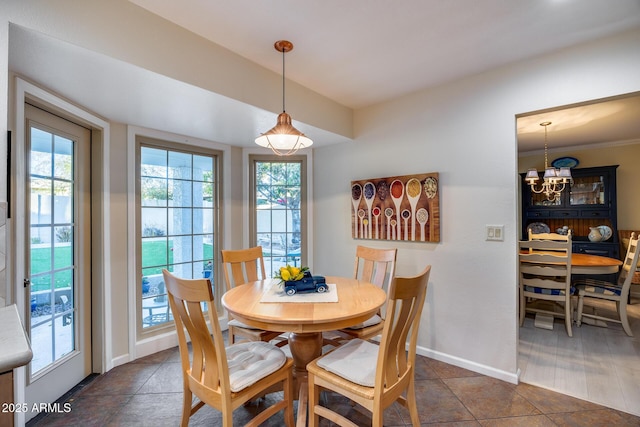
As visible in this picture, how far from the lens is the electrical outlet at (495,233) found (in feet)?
7.31

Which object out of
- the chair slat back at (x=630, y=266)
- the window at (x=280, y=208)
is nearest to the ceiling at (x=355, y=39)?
the window at (x=280, y=208)

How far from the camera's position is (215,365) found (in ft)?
4.58

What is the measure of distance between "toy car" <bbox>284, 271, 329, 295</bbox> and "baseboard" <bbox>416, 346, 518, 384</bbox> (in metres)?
1.38

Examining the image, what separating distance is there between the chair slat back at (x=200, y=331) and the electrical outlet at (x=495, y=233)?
2.09 m

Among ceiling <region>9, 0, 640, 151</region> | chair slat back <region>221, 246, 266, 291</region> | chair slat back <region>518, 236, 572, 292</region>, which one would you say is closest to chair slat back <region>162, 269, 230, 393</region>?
chair slat back <region>221, 246, 266, 291</region>

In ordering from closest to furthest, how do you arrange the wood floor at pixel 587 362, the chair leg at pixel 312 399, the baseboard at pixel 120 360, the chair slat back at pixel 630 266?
the chair leg at pixel 312 399
the wood floor at pixel 587 362
the baseboard at pixel 120 360
the chair slat back at pixel 630 266

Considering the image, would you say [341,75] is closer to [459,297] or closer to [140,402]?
[459,297]

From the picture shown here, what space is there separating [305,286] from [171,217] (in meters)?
1.79

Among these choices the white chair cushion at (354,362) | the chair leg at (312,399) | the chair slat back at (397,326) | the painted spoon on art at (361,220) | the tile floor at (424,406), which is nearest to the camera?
the chair slat back at (397,326)

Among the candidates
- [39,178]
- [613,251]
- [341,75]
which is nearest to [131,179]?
[39,178]

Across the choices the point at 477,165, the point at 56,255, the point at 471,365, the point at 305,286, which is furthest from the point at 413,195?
the point at 56,255

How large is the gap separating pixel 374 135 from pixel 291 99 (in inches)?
38.9

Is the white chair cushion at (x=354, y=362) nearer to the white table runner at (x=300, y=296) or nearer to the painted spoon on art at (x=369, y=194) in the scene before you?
the white table runner at (x=300, y=296)

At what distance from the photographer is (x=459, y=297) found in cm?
246
